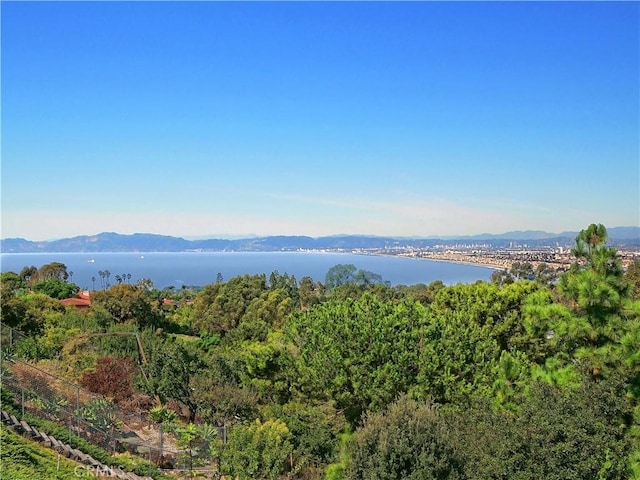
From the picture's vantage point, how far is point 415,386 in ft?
47.9

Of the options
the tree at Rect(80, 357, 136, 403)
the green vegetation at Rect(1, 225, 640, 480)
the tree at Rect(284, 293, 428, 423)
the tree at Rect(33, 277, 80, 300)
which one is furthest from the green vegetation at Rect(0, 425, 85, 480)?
the tree at Rect(33, 277, 80, 300)

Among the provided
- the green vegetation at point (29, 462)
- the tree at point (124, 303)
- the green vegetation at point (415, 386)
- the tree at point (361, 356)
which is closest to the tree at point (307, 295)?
the tree at point (124, 303)

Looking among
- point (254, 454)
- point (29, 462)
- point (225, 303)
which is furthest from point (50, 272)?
point (254, 454)

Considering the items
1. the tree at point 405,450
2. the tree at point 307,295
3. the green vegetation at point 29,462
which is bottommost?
the tree at point 307,295

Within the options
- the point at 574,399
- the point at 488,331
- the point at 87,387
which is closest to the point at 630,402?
the point at 574,399

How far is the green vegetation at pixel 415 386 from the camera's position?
29.5 ft

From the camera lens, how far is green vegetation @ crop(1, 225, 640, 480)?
898 centimetres

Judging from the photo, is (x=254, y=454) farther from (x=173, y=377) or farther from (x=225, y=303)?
(x=225, y=303)

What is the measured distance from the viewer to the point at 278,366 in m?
19.5

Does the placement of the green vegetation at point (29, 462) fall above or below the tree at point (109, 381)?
above

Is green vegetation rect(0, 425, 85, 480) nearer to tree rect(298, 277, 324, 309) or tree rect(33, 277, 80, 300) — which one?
tree rect(298, 277, 324, 309)

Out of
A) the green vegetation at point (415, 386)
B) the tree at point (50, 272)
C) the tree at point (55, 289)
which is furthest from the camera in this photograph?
the tree at point (50, 272)

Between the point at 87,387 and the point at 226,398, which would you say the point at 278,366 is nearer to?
the point at 226,398

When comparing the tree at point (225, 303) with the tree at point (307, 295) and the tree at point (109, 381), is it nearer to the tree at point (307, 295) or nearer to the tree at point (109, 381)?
the tree at point (307, 295)
